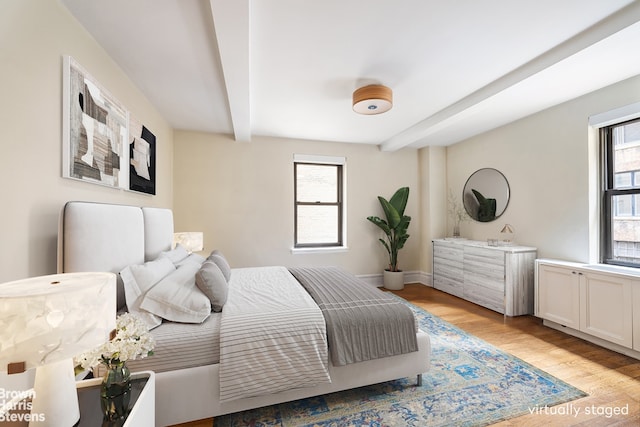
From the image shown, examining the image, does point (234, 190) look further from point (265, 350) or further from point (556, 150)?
point (556, 150)

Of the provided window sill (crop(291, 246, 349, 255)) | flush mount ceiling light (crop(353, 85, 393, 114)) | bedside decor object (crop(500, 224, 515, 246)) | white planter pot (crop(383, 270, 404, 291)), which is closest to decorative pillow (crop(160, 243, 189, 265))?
window sill (crop(291, 246, 349, 255))

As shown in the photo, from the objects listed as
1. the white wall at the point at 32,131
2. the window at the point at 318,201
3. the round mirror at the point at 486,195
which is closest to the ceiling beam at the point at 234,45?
the white wall at the point at 32,131

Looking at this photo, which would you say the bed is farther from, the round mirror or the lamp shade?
the round mirror

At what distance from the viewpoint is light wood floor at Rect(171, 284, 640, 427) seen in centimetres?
158

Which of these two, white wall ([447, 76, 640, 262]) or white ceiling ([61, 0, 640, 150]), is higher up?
white ceiling ([61, 0, 640, 150])

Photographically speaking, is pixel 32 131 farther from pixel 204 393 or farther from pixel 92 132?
pixel 204 393

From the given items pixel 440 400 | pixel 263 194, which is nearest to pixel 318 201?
pixel 263 194

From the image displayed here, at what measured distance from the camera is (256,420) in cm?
160

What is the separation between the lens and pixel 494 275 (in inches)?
129

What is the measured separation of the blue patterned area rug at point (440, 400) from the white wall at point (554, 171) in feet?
5.46

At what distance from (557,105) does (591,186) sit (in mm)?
1005

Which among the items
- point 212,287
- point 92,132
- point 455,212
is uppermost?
point 92,132

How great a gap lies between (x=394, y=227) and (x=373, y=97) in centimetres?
251

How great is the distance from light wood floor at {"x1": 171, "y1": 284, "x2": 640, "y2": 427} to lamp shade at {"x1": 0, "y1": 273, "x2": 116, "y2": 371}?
1197 mm
